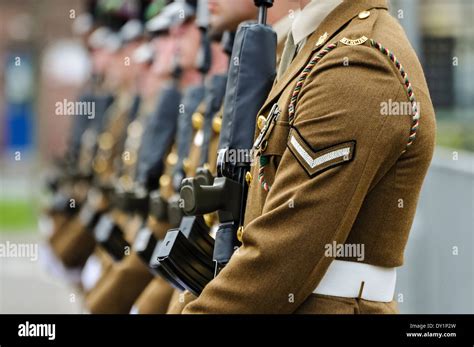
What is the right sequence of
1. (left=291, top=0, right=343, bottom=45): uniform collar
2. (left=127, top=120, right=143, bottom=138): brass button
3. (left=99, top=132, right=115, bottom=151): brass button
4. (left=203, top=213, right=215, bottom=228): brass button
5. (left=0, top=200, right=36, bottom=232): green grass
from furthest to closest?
(left=0, top=200, right=36, bottom=232): green grass
(left=99, top=132, right=115, bottom=151): brass button
(left=127, top=120, right=143, bottom=138): brass button
(left=203, top=213, right=215, bottom=228): brass button
(left=291, top=0, right=343, bottom=45): uniform collar

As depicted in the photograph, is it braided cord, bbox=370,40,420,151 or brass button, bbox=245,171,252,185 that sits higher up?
braided cord, bbox=370,40,420,151

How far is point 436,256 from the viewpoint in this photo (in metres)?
5.93

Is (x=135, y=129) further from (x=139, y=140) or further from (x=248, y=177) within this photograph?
(x=248, y=177)

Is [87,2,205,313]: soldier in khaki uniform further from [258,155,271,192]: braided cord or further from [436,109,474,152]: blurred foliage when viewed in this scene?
[258,155,271,192]: braided cord

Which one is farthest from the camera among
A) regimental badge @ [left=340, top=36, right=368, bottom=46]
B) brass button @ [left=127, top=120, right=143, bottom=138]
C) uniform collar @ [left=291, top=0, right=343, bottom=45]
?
brass button @ [left=127, top=120, right=143, bottom=138]

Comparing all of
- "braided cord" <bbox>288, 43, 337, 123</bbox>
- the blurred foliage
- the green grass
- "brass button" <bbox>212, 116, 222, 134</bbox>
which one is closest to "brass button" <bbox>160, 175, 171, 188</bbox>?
"brass button" <bbox>212, 116, 222, 134</bbox>

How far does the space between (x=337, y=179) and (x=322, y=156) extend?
6 centimetres

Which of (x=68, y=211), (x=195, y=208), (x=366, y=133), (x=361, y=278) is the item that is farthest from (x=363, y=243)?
(x=68, y=211)

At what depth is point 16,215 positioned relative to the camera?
1720 centimetres

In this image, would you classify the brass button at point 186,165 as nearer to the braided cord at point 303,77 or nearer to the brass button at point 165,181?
the brass button at point 165,181

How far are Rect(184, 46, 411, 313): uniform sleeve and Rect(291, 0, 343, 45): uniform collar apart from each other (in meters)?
0.29

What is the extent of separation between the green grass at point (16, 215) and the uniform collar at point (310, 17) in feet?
37.9

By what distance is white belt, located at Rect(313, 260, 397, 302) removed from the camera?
2.98 m

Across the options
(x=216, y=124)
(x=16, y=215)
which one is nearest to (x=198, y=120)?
(x=216, y=124)
